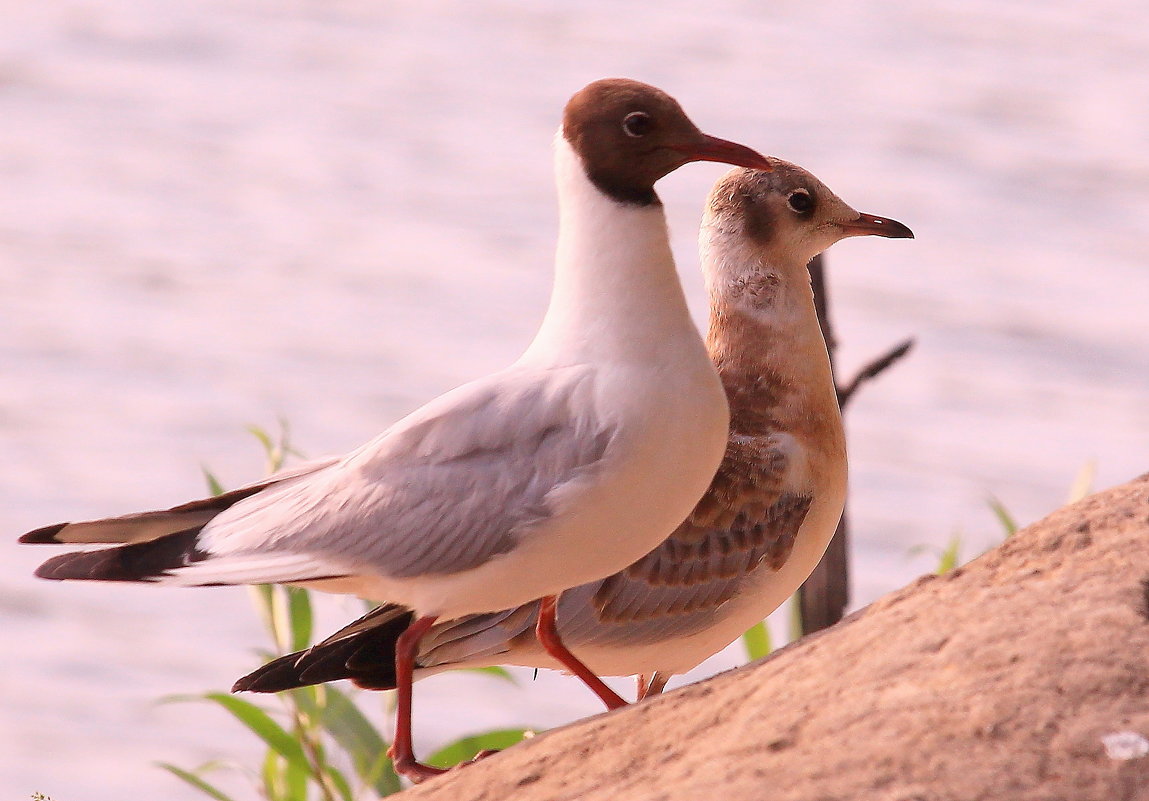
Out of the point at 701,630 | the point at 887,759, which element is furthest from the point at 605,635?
the point at 887,759

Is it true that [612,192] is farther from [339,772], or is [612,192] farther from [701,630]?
[339,772]

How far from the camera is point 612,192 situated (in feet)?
9.29

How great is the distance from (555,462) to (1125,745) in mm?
1058

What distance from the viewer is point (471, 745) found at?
4.09 metres

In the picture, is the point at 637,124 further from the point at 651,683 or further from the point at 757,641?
the point at 757,641

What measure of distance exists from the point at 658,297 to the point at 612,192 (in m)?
0.20

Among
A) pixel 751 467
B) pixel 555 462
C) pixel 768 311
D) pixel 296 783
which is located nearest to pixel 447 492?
pixel 555 462

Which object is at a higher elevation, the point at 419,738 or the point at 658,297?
the point at 658,297

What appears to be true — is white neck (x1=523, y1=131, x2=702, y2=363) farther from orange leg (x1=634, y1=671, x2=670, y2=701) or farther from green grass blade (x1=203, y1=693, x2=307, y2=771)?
green grass blade (x1=203, y1=693, x2=307, y2=771)

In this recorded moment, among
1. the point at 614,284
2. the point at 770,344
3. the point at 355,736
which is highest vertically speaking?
the point at 614,284

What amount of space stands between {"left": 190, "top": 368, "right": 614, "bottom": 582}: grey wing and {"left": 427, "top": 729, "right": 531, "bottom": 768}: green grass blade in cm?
129

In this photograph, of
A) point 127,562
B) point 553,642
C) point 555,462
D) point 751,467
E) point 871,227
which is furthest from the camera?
point 871,227

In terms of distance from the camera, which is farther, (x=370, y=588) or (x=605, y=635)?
(x=605, y=635)

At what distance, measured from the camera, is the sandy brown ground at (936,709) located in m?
2.06
